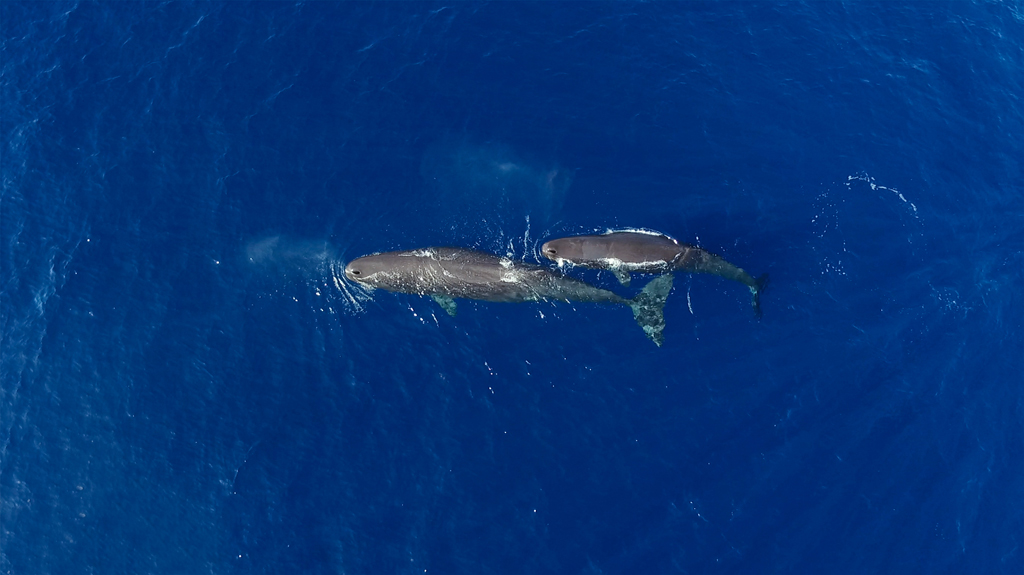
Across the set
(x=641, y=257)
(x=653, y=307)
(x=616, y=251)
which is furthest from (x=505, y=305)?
(x=653, y=307)

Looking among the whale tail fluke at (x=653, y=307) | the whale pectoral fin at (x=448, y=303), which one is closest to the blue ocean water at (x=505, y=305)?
the whale tail fluke at (x=653, y=307)

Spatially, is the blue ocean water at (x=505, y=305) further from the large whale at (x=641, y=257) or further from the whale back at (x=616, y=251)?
the whale back at (x=616, y=251)

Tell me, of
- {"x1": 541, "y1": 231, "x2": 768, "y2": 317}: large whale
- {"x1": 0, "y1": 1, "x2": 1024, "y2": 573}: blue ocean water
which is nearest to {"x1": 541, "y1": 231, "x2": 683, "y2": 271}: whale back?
{"x1": 541, "y1": 231, "x2": 768, "y2": 317}: large whale

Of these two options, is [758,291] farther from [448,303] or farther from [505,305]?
[448,303]

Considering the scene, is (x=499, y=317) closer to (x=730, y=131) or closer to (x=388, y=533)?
(x=388, y=533)

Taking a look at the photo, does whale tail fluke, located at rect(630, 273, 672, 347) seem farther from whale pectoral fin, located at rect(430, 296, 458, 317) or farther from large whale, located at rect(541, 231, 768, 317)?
whale pectoral fin, located at rect(430, 296, 458, 317)

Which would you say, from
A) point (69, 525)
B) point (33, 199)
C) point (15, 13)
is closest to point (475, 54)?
point (33, 199)
